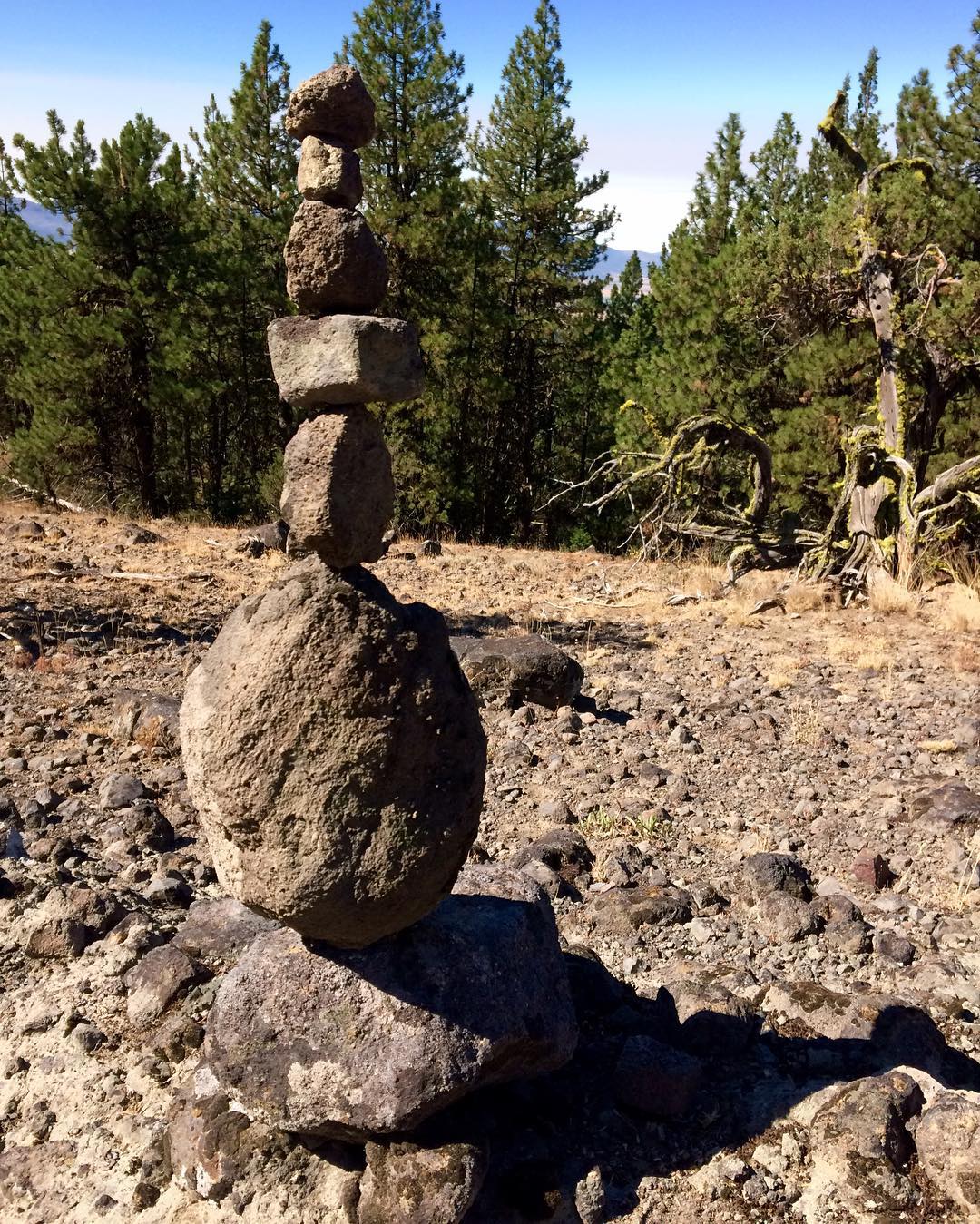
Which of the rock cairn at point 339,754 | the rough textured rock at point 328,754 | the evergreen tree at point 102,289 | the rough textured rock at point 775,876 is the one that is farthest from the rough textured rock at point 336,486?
the evergreen tree at point 102,289

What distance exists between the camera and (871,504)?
13.9 meters

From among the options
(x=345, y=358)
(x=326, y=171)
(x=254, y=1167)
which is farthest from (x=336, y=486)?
(x=254, y=1167)

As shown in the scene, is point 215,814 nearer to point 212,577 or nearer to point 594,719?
point 594,719

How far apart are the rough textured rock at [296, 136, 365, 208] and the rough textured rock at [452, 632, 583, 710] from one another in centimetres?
631

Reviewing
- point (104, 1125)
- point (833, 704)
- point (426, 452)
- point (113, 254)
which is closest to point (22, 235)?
point (113, 254)

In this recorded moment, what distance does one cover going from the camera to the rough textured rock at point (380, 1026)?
143 inches

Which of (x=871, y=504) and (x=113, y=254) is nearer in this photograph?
(x=871, y=504)

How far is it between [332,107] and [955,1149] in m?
4.43

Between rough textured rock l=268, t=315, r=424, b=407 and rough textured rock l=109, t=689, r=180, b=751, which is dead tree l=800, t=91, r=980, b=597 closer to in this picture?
rough textured rock l=109, t=689, r=180, b=751

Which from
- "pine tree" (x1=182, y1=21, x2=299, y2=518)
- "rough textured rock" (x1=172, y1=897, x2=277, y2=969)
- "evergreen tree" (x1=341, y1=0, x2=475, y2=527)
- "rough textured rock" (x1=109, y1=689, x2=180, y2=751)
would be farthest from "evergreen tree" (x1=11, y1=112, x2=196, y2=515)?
"rough textured rock" (x1=172, y1=897, x2=277, y2=969)

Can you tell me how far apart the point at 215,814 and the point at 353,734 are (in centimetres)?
65

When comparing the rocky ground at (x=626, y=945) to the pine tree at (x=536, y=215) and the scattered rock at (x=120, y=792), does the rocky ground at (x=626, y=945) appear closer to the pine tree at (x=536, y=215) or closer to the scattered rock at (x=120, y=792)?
the scattered rock at (x=120, y=792)

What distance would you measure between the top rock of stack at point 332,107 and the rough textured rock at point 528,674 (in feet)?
20.8

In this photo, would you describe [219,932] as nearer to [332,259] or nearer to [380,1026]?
[380,1026]
